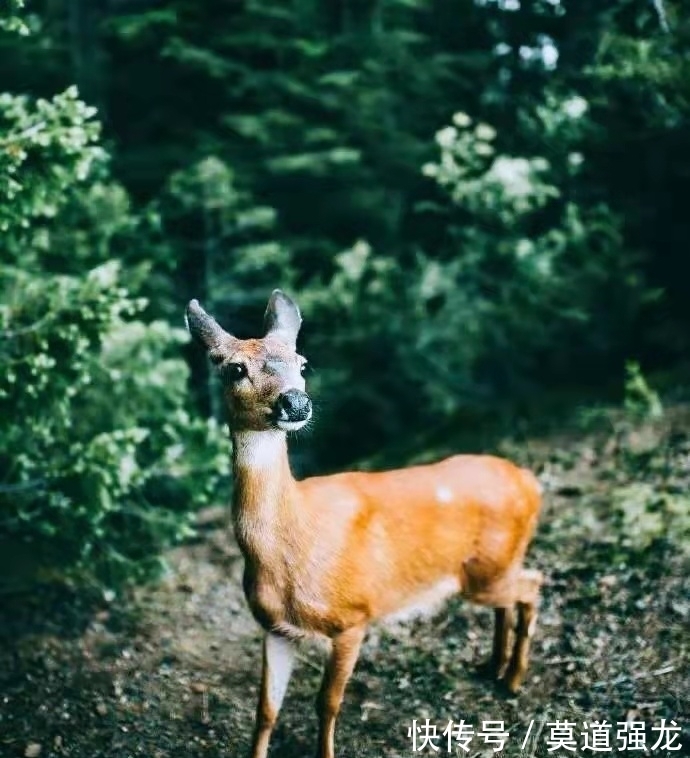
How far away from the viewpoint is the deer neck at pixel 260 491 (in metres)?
4.08

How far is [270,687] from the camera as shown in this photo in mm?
4477

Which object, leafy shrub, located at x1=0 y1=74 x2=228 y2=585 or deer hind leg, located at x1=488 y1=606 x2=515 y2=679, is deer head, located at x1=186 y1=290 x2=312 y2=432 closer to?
leafy shrub, located at x1=0 y1=74 x2=228 y2=585

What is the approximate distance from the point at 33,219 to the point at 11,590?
326cm

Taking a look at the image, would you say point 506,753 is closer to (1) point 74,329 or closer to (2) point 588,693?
(2) point 588,693

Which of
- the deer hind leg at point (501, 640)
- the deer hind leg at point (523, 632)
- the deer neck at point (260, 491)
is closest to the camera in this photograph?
the deer neck at point (260, 491)

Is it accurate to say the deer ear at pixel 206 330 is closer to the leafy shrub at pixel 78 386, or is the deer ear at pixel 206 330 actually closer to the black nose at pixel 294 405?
the black nose at pixel 294 405

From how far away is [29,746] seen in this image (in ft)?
16.3

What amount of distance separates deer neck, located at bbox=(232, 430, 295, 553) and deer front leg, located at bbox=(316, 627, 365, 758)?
0.67m

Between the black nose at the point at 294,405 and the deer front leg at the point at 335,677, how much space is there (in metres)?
1.27

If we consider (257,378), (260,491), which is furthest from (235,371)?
(260,491)

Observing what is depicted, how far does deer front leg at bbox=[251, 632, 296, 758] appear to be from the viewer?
4.45 m

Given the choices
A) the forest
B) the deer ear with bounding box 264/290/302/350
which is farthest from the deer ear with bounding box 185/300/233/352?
the forest

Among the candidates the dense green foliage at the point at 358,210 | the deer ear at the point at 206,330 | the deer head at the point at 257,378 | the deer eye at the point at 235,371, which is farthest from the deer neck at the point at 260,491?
the dense green foliage at the point at 358,210

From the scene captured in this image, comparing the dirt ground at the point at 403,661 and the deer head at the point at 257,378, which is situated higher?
the deer head at the point at 257,378
